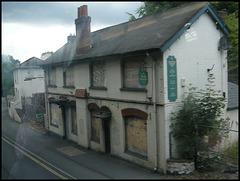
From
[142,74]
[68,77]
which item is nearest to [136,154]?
[142,74]

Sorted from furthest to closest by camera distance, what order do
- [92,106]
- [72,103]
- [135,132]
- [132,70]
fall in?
[72,103] → [92,106] → [135,132] → [132,70]

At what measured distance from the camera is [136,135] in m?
10.8

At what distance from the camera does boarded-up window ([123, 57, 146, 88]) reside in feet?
33.7

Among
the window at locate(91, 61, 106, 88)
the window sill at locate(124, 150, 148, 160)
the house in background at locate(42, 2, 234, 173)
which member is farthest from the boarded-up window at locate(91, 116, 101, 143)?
the window sill at locate(124, 150, 148, 160)

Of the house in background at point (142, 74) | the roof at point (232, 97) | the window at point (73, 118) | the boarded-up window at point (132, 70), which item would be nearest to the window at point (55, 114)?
the window at point (73, 118)

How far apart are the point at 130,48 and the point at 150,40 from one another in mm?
951

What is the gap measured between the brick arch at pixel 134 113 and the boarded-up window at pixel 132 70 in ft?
3.62

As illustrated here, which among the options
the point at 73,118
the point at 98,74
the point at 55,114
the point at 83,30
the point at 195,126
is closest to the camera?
the point at 195,126

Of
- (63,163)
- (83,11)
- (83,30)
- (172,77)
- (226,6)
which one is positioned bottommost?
(63,163)

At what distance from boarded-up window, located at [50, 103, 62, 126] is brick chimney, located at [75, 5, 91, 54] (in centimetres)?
517

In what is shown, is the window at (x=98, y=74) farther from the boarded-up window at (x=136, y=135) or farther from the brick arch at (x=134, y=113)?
the boarded-up window at (x=136, y=135)

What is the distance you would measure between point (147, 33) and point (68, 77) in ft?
24.2

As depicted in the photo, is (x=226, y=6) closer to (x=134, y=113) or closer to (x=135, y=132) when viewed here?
(x=134, y=113)

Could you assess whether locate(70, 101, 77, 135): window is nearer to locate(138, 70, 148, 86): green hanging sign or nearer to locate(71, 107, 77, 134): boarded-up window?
locate(71, 107, 77, 134): boarded-up window
